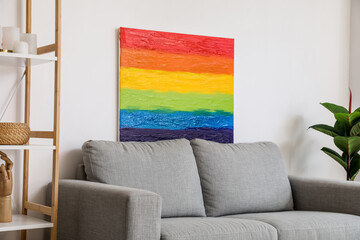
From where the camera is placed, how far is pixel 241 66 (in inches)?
157

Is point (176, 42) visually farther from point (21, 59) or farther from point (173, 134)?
point (21, 59)

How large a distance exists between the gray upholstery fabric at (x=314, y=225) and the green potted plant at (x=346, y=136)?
2.71 feet

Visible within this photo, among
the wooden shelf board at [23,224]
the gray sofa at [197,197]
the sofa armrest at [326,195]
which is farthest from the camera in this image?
the sofa armrest at [326,195]

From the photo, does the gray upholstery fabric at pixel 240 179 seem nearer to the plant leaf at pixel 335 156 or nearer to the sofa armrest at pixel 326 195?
the sofa armrest at pixel 326 195

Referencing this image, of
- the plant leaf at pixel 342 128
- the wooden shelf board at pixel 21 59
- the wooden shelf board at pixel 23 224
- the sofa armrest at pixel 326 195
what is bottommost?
the wooden shelf board at pixel 23 224

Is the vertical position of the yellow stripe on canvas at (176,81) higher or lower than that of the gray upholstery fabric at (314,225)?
higher

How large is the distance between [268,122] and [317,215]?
109 cm

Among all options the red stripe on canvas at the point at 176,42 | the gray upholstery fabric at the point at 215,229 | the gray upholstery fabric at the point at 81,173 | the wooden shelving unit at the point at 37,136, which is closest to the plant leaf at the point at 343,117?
the red stripe on canvas at the point at 176,42

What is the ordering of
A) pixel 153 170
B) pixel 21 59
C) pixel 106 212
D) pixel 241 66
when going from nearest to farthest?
pixel 106 212 → pixel 21 59 → pixel 153 170 → pixel 241 66

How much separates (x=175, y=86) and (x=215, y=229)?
1.24m

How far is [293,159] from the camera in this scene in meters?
4.21

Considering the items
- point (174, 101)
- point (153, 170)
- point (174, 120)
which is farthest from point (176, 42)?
point (153, 170)

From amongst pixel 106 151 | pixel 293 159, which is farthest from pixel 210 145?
pixel 293 159

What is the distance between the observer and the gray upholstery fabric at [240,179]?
130 inches
